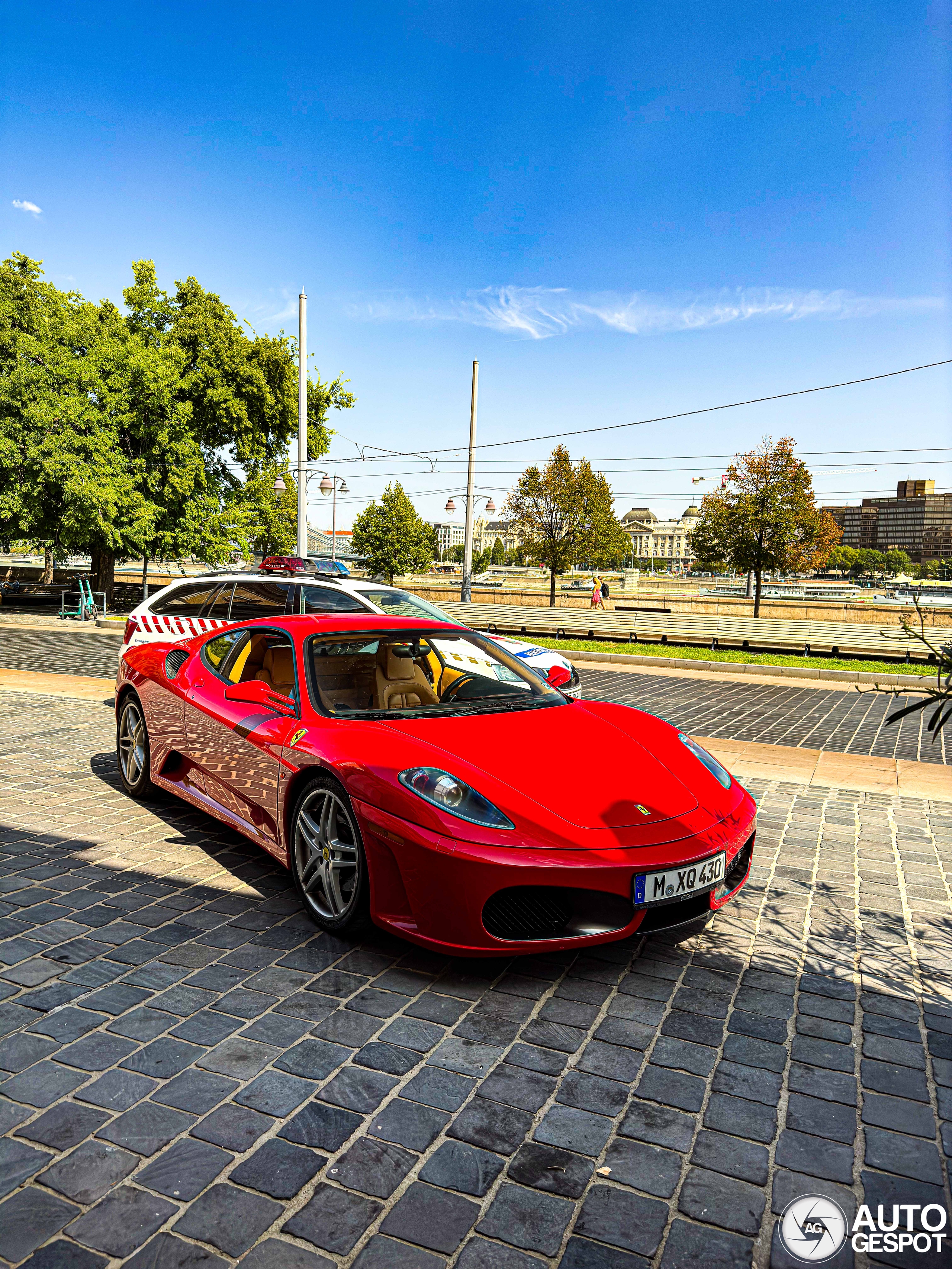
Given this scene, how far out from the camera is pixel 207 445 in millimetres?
31359

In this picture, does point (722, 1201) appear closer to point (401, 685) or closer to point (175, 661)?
point (401, 685)

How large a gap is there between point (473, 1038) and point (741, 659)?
14809 millimetres

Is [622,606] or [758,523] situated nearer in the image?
[758,523]

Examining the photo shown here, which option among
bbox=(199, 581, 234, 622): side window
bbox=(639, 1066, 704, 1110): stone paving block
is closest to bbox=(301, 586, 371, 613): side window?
bbox=(199, 581, 234, 622): side window

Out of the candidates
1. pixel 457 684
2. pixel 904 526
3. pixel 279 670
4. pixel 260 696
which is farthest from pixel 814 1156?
pixel 904 526

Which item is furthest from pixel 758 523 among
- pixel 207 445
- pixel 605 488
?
pixel 207 445

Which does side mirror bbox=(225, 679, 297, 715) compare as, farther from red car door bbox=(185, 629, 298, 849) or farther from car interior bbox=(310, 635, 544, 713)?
car interior bbox=(310, 635, 544, 713)

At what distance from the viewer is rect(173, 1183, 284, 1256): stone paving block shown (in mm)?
1905

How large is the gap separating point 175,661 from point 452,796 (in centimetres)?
274

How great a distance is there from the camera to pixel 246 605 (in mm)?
8344

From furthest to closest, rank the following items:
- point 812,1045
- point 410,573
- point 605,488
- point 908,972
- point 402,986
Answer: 1. point 410,573
2. point 605,488
3. point 908,972
4. point 402,986
5. point 812,1045

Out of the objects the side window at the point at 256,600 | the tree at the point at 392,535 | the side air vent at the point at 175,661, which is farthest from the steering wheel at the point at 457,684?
the tree at the point at 392,535

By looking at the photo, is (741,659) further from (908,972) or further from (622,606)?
(622,606)

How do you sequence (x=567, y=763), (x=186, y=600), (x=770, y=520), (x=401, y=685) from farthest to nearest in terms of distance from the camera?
(x=770, y=520)
(x=186, y=600)
(x=401, y=685)
(x=567, y=763)
